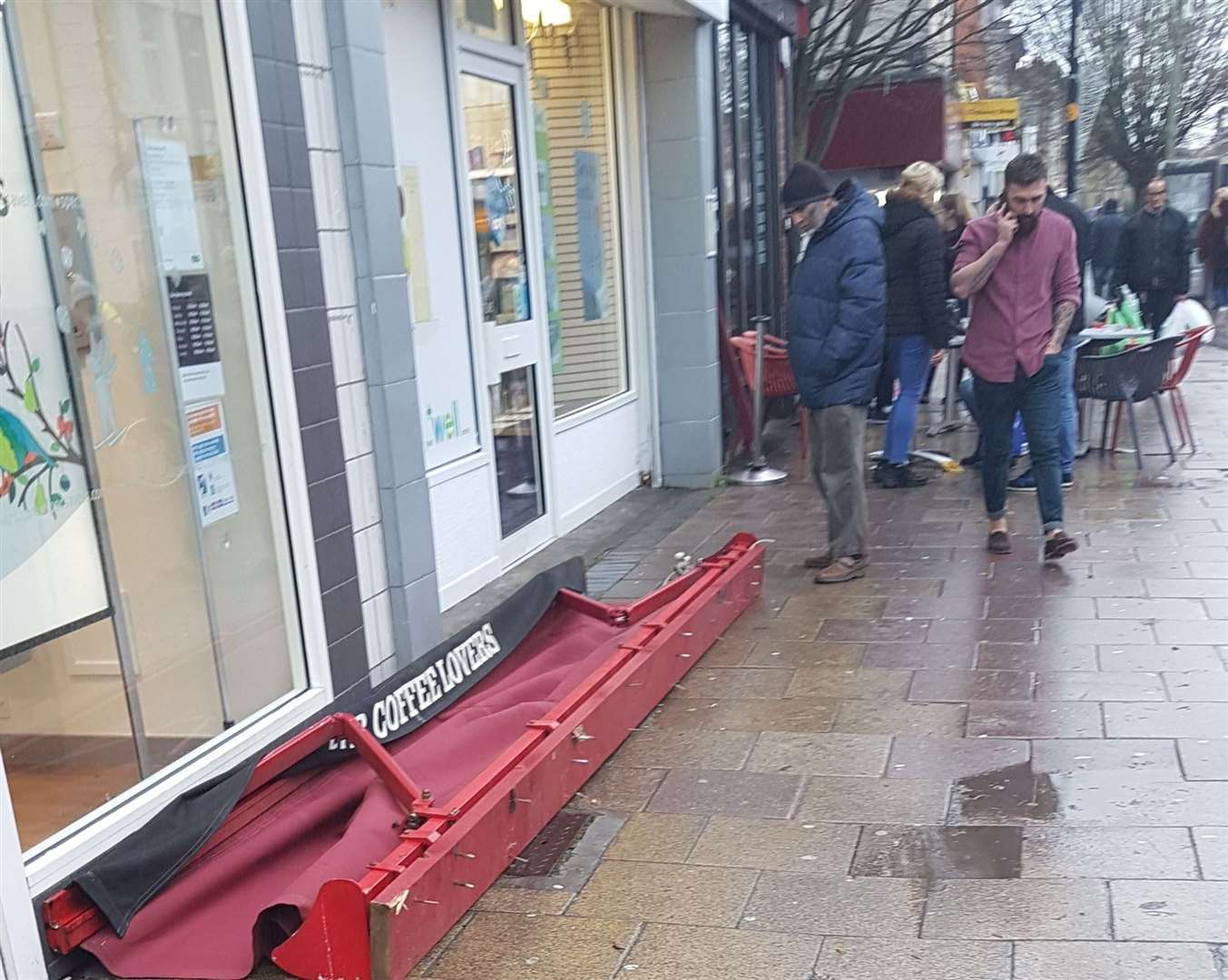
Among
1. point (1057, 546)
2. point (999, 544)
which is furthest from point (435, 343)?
point (1057, 546)

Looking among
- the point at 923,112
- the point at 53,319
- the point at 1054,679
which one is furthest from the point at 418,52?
the point at 923,112

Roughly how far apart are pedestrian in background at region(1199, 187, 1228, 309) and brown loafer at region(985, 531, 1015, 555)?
1010 cm

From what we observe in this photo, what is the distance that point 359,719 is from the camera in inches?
147

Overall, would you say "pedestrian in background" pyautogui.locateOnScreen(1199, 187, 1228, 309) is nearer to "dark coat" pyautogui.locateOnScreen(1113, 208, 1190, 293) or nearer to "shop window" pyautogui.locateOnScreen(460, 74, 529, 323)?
"dark coat" pyautogui.locateOnScreen(1113, 208, 1190, 293)

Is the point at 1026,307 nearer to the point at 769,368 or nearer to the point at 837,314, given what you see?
the point at 837,314

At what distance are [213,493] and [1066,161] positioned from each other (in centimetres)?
1497

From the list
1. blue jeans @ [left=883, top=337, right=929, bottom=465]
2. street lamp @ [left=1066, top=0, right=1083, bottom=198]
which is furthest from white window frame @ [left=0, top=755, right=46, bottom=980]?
street lamp @ [left=1066, top=0, right=1083, bottom=198]

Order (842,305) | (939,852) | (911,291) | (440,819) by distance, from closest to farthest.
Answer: (440,819) < (939,852) < (842,305) < (911,291)

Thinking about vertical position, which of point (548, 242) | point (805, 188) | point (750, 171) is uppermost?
point (750, 171)

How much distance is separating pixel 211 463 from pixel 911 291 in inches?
199

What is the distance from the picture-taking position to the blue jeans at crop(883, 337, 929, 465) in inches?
305

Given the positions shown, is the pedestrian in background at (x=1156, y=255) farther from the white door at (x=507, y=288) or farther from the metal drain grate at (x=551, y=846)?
the metal drain grate at (x=551, y=846)

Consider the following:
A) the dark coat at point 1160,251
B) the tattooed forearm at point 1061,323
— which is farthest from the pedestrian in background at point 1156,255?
the tattooed forearm at point 1061,323

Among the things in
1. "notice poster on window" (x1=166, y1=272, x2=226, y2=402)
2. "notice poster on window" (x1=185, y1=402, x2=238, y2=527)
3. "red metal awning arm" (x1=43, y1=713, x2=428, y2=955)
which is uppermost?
"notice poster on window" (x1=166, y1=272, x2=226, y2=402)
